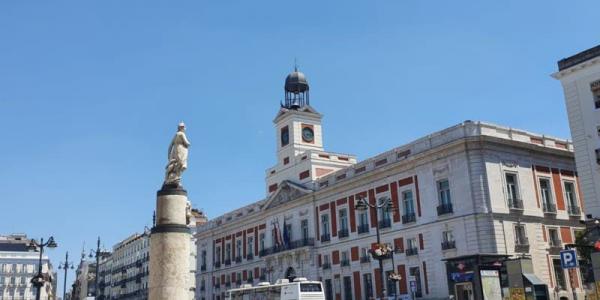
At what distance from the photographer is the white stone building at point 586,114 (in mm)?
31797

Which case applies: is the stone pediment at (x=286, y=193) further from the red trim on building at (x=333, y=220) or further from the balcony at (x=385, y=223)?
the balcony at (x=385, y=223)

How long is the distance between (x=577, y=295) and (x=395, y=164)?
1481 centimetres

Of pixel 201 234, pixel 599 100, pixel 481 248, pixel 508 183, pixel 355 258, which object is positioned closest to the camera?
pixel 599 100

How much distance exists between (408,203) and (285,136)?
838 inches

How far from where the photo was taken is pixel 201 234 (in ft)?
243

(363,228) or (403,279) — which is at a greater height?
(363,228)

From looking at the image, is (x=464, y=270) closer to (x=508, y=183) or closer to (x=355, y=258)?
(x=508, y=183)

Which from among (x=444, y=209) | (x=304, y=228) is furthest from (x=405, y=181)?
(x=304, y=228)

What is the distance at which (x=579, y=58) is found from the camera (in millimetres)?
33000

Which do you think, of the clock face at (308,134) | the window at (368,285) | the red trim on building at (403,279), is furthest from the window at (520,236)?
the clock face at (308,134)

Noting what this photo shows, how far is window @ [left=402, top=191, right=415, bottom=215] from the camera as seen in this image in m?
43.8

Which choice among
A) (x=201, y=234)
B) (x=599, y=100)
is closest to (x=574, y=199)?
(x=599, y=100)

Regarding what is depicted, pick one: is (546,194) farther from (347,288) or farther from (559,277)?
(347,288)

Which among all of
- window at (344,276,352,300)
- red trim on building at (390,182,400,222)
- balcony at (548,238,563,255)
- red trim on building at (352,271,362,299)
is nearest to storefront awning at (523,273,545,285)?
balcony at (548,238,563,255)
